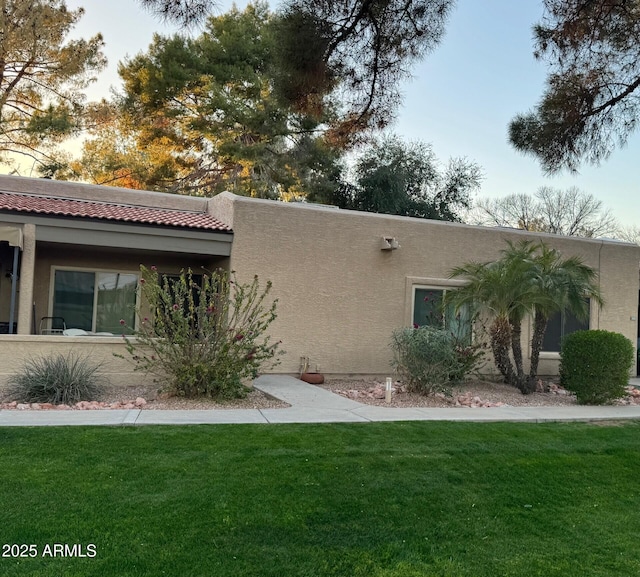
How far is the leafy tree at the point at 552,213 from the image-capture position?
156 ft

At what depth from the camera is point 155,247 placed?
1287cm

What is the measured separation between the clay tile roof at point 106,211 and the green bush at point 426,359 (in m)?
4.62

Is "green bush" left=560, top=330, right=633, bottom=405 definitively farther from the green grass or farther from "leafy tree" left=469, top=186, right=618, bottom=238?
"leafy tree" left=469, top=186, right=618, bottom=238

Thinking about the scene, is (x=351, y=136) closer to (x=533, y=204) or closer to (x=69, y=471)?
(x=69, y=471)

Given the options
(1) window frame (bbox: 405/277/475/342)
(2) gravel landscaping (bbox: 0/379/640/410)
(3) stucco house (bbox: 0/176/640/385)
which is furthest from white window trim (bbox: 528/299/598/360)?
(3) stucco house (bbox: 0/176/640/385)

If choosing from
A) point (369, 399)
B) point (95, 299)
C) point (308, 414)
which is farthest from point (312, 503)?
point (95, 299)

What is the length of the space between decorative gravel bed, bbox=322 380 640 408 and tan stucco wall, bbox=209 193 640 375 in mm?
964

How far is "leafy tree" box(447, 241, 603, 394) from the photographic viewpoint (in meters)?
12.3

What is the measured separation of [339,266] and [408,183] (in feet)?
46.9

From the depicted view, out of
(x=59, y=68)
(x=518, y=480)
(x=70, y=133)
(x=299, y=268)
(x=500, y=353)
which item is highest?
(x=59, y=68)

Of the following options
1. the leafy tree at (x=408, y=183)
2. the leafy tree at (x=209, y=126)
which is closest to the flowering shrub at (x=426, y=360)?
the leafy tree at (x=408, y=183)

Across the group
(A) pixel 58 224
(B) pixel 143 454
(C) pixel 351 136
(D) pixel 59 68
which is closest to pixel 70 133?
(D) pixel 59 68

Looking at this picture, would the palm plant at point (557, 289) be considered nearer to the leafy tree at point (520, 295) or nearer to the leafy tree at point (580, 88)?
the leafy tree at point (520, 295)

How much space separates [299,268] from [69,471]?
334 inches
